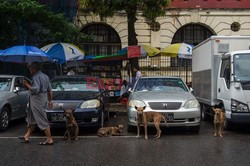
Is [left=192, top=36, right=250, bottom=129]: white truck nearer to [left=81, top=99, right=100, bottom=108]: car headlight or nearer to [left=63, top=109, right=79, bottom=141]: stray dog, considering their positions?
[left=81, top=99, right=100, bottom=108]: car headlight

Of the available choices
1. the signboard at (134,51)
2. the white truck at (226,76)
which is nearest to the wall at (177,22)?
the signboard at (134,51)


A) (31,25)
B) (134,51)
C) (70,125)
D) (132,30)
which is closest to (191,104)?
(70,125)

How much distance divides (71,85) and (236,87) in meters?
4.59

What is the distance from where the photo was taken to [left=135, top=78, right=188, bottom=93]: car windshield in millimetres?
11422

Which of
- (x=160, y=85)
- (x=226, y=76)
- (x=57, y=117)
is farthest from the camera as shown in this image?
(x=160, y=85)

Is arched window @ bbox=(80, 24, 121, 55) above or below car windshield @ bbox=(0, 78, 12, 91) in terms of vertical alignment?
above

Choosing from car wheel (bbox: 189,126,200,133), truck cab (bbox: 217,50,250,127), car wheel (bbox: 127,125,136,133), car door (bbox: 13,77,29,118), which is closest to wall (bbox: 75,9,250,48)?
car door (bbox: 13,77,29,118)

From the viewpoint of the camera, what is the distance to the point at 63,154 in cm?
791

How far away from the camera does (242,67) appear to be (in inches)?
415

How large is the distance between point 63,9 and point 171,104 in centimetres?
1465

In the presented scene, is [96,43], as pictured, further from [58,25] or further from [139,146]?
[139,146]

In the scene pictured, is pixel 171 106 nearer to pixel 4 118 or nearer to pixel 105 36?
pixel 4 118

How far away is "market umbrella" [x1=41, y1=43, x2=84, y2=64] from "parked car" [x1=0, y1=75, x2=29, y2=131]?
3985mm

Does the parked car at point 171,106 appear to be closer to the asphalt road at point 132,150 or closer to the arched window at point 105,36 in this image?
the asphalt road at point 132,150
